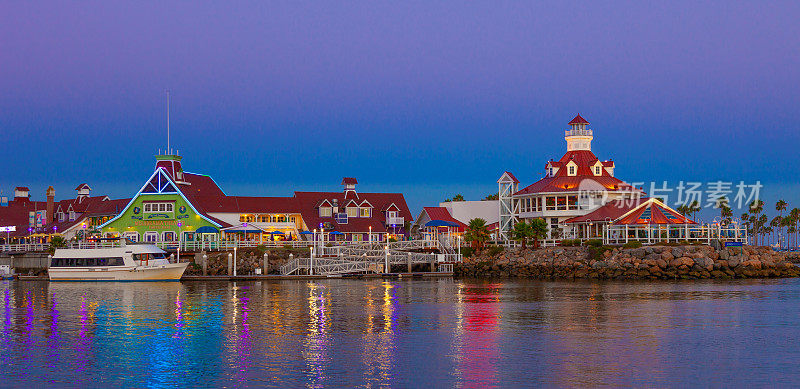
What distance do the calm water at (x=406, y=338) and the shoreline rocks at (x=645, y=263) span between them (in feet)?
39.9

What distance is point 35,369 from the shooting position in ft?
90.3

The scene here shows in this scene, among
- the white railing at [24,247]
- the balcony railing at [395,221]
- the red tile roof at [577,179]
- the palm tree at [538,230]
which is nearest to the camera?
the palm tree at [538,230]

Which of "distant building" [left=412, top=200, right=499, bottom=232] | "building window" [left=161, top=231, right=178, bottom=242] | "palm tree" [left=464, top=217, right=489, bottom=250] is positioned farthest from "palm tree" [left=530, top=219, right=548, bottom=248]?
"building window" [left=161, top=231, right=178, bottom=242]

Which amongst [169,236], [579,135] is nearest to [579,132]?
[579,135]

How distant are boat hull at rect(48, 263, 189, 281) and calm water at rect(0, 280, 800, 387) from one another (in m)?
13.0

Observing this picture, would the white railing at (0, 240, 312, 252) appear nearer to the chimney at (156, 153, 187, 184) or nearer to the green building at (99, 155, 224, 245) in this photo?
the green building at (99, 155, 224, 245)

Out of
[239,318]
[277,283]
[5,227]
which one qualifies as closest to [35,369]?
[239,318]

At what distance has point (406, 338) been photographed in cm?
3412

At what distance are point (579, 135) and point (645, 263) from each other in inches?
1042

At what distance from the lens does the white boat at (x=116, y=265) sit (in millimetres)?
70250

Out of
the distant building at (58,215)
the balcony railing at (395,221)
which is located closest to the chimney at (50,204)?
the distant building at (58,215)

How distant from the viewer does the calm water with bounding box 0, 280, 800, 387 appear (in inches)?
1031

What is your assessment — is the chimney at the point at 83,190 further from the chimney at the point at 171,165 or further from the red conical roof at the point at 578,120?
the red conical roof at the point at 578,120

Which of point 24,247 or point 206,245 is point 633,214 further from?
point 24,247
